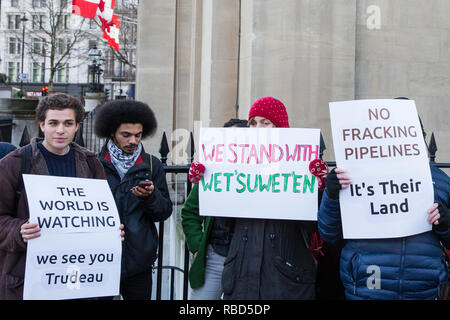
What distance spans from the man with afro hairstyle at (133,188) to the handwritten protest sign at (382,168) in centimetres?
130

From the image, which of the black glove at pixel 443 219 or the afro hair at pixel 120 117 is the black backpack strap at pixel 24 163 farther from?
the black glove at pixel 443 219

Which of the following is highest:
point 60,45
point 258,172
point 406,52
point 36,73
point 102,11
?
point 60,45

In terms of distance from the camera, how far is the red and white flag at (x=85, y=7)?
12.4 metres

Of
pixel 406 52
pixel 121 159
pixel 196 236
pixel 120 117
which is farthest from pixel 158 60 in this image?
pixel 196 236

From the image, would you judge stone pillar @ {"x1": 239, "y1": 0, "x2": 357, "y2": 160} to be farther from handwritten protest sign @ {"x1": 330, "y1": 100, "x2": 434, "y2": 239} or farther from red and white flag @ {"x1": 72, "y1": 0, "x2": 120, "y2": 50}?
red and white flag @ {"x1": 72, "y1": 0, "x2": 120, "y2": 50}

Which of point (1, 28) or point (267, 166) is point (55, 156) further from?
point (1, 28)

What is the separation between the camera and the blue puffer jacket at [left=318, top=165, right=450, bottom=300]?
3.16m

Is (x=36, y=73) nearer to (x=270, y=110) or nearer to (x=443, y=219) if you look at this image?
(x=270, y=110)

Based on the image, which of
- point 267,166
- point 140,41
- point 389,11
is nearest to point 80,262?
point 267,166

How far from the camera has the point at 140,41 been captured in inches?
492

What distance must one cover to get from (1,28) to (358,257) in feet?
270

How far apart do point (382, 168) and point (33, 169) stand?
2.23 meters

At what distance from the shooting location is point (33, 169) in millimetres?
3223

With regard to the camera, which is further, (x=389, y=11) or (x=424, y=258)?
(x=389, y=11)
